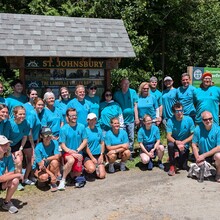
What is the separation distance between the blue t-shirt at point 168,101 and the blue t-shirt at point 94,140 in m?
2.13

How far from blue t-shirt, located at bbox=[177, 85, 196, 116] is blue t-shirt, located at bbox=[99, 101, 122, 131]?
152 centimetres

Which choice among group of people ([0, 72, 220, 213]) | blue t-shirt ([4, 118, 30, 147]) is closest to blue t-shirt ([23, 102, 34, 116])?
group of people ([0, 72, 220, 213])

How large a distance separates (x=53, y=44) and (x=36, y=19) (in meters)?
0.97

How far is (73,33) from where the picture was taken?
8.41m

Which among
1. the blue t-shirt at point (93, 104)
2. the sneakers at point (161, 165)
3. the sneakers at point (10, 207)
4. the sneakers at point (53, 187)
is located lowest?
the sneakers at point (161, 165)

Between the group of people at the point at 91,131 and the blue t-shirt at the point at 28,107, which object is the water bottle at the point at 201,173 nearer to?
the group of people at the point at 91,131

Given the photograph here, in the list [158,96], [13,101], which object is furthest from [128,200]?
[158,96]

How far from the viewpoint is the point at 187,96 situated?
8.04 m

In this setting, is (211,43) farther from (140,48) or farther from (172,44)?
(140,48)

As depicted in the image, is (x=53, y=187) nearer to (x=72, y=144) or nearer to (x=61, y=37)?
(x=72, y=144)

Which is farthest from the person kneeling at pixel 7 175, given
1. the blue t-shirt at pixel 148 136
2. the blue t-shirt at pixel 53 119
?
the blue t-shirt at pixel 148 136

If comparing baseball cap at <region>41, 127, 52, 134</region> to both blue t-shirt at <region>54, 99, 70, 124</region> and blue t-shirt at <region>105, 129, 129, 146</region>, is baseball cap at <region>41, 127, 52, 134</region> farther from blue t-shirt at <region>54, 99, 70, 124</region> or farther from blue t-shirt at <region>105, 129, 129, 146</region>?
blue t-shirt at <region>105, 129, 129, 146</region>

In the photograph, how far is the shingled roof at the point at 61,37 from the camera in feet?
25.0

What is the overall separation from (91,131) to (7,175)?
2200 millimetres
